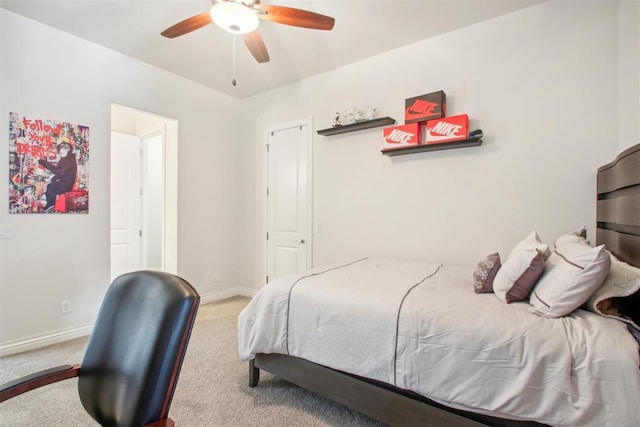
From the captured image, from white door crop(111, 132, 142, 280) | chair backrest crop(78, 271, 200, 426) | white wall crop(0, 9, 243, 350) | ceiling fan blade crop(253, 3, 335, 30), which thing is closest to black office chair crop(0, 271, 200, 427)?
chair backrest crop(78, 271, 200, 426)

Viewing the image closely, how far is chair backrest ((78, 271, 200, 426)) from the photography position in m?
0.85

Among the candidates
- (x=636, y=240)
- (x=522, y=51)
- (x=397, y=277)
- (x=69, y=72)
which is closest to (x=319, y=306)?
(x=397, y=277)

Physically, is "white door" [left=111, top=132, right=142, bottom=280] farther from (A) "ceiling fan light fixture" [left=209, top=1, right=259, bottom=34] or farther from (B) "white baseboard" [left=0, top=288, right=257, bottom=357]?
(A) "ceiling fan light fixture" [left=209, top=1, right=259, bottom=34]

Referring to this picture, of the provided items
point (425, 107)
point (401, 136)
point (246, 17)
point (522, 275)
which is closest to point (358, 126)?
point (401, 136)

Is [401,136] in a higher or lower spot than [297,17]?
lower

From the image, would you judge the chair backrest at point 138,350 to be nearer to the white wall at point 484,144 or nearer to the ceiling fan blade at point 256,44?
the ceiling fan blade at point 256,44

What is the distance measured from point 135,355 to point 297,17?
2.12 metres

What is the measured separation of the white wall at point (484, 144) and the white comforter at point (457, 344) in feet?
3.25

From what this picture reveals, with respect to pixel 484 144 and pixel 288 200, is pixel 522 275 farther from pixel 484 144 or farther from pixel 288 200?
pixel 288 200

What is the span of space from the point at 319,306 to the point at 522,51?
2.65 metres

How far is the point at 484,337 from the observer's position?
1322 mm

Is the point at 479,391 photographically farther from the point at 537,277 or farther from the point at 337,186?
the point at 337,186

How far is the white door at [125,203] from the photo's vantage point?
4117mm

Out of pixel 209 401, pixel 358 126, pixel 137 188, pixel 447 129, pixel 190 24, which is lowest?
pixel 209 401
